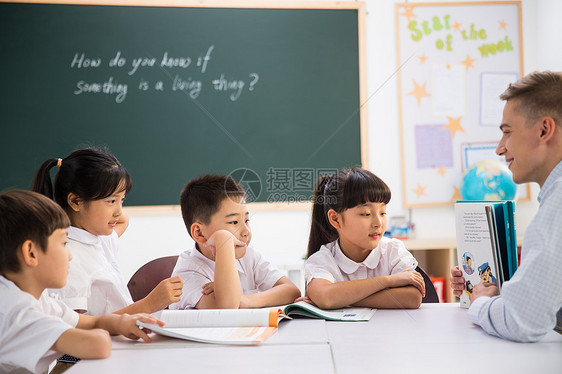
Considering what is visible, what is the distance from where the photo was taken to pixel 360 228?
5.21ft

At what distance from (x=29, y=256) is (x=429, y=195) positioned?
2.73 metres

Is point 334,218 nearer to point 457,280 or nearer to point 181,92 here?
point 457,280

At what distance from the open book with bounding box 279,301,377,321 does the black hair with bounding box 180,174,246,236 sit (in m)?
0.50

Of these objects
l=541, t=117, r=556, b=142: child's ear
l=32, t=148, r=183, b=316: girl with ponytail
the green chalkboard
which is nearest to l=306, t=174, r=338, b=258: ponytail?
l=32, t=148, r=183, b=316: girl with ponytail

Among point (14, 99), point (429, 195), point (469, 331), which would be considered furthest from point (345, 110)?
point (469, 331)

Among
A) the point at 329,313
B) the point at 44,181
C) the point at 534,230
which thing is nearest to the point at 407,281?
the point at 329,313

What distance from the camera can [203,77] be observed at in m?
3.27

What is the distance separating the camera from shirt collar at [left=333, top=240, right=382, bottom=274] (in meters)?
1.60

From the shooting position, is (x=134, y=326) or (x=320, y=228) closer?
(x=134, y=326)

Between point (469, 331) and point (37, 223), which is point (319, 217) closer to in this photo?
point (469, 331)

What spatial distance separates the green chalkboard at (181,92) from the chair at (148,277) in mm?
1426

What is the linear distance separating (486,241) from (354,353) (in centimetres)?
48

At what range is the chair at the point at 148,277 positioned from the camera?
5.94 ft

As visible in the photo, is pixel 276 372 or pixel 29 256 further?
pixel 29 256
